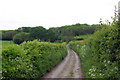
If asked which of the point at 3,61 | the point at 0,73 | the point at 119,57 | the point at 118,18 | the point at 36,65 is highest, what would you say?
the point at 118,18

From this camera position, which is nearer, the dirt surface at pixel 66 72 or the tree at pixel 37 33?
the dirt surface at pixel 66 72

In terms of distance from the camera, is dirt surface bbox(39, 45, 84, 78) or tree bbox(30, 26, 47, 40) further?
tree bbox(30, 26, 47, 40)

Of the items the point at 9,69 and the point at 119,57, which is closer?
the point at 119,57

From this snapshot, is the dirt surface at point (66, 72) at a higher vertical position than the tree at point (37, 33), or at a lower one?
lower

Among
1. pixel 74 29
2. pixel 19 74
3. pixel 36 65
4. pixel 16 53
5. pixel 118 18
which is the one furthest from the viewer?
pixel 74 29

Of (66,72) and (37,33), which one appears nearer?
(66,72)

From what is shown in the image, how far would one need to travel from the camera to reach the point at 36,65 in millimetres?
10578

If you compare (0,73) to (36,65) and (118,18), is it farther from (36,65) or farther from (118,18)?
(118,18)

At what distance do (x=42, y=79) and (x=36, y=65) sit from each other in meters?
1.36

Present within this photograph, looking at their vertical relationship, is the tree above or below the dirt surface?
above

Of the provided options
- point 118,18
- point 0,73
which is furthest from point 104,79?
point 0,73

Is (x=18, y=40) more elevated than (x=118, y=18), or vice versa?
(x=118, y=18)

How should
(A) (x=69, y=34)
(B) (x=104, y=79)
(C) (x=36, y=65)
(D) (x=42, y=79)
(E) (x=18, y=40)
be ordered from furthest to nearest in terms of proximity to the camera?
(A) (x=69, y=34)
(E) (x=18, y=40)
(C) (x=36, y=65)
(D) (x=42, y=79)
(B) (x=104, y=79)

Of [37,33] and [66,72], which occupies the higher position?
[37,33]
